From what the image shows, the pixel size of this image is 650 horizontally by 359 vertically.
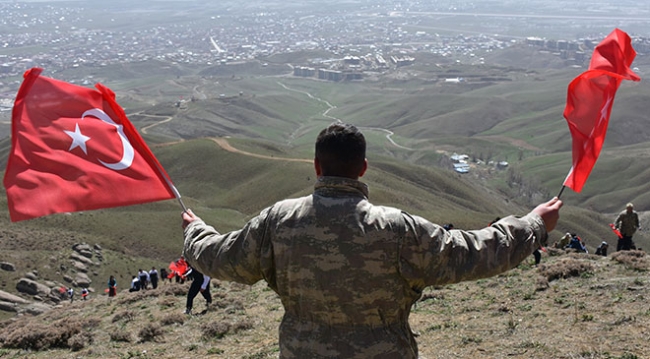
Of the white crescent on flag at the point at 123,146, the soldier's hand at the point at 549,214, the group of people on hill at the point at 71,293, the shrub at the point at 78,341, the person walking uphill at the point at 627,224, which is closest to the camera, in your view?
the soldier's hand at the point at 549,214

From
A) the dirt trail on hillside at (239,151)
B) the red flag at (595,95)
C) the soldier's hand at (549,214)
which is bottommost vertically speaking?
the dirt trail on hillside at (239,151)

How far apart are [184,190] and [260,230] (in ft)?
317

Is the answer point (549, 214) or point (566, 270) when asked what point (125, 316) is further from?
point (549, 214)

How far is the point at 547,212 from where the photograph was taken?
17.2ft

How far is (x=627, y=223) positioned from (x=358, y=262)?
58.2 feet

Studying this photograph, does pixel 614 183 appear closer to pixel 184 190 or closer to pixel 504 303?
pixel 184 190

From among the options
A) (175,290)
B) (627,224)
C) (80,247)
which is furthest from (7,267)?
(627,224)

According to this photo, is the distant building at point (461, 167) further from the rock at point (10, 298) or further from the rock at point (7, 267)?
the rock at point (10, 298)

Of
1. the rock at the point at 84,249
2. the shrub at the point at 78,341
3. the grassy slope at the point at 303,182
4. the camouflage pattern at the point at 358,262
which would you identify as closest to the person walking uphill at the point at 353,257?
the camouflage pattern at the point at 358,262

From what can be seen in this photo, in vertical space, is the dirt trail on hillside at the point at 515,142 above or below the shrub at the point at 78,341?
below

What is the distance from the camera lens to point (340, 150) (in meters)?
4.93

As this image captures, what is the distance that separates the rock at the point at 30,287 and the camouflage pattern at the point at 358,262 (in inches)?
1523

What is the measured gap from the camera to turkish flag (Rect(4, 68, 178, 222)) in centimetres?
686

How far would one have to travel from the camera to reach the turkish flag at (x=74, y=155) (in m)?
6.86
